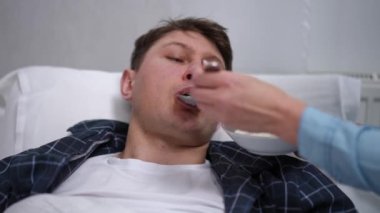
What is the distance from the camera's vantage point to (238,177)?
800 millimetres

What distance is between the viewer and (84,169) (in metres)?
0.85

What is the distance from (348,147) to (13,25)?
1342mm

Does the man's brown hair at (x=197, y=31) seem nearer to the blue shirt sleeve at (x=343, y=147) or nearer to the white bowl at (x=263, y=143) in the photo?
the white bowl at (x=263, y=143)

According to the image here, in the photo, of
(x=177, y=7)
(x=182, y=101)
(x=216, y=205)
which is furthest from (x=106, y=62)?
(x=216, y=205)

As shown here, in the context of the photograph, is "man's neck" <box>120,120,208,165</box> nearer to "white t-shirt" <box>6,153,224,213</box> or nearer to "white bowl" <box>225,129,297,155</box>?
"white t-shirt" <box>6,153,224,213</box>

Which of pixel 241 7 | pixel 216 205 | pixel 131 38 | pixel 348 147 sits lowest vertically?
pixel 216 205

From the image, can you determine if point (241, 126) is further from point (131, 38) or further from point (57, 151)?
point (131, 38)

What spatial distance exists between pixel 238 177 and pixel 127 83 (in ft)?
1.40

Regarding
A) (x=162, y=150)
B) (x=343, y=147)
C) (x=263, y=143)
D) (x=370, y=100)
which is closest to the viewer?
(x=343, y=147)

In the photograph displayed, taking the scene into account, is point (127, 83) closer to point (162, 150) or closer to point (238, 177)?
point (162, 150)

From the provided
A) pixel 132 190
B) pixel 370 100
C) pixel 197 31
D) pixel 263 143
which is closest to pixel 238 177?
pixel 263 143

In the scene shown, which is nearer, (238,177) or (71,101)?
(238,177)

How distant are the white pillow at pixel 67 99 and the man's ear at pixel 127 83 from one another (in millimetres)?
107

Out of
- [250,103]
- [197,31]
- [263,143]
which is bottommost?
[263,143]
